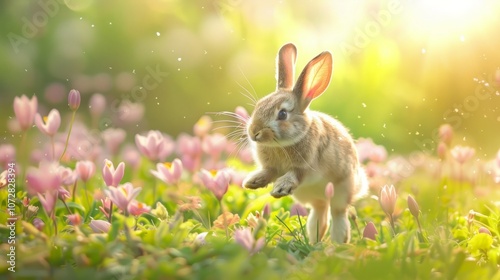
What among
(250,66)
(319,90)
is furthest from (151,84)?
(319,90)

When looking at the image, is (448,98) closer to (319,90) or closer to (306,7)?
(306,7)

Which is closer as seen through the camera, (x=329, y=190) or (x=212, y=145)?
(x=329, y=190)

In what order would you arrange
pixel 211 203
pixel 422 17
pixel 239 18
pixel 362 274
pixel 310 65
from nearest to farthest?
pixel 362 274, pixel 310 65, pixel 211 203, pixel 422 17, pixel 239 18

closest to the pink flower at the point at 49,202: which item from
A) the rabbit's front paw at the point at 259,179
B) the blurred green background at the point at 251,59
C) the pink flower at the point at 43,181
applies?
the pink flower at the point at 43,181

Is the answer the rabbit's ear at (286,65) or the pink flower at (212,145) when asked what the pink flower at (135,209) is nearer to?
the rabbit's ear at (286,65)

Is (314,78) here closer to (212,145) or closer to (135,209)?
(135,209)

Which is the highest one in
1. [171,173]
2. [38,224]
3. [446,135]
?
[446,135]

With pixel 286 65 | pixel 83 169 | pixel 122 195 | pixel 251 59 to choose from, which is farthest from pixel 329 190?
pixel 251 59
